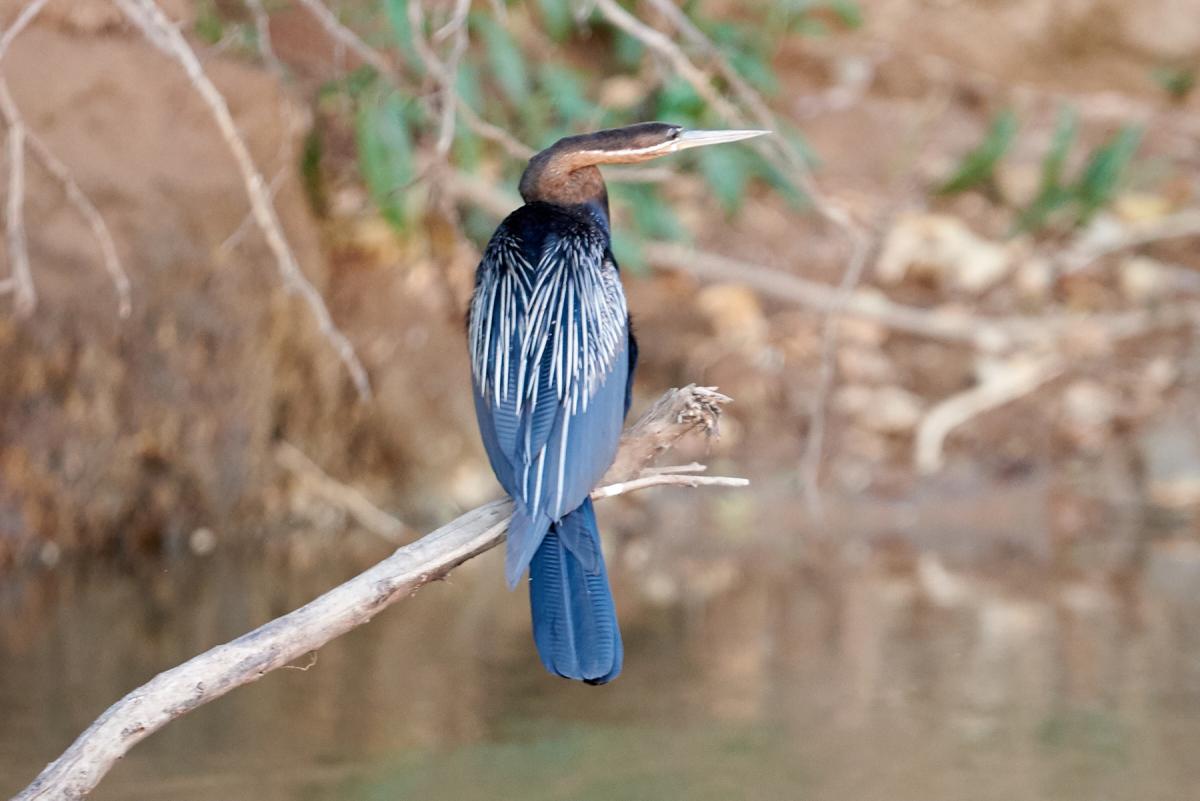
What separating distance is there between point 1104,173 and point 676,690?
11.6 ft

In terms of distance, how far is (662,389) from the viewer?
589cm

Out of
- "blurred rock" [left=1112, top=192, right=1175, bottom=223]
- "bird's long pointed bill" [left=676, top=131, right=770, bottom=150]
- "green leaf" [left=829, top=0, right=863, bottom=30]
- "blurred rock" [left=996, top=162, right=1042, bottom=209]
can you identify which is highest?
"bird's long pointed bill" [left=676, top=131, right=770, bottom=150]

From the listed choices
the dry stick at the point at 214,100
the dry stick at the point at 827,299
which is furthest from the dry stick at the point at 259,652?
the dry stick at the point at 827,299

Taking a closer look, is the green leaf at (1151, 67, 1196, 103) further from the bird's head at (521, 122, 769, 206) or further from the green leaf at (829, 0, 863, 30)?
the bird's head at (521, 122, 769, 206)

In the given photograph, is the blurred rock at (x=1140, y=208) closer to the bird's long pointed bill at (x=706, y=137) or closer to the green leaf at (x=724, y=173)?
the green leaf at (x=724, y=173)

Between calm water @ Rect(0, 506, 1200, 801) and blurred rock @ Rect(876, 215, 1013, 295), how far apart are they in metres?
1.73

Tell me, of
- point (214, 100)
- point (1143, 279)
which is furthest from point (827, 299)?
point (214, 100)

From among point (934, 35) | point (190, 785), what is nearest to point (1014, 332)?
point (934, 35)

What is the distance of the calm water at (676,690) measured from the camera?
121 inches

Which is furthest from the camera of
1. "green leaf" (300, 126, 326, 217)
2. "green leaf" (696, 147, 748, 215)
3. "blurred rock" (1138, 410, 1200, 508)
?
"green leaf" (696, 147, 748, 215)

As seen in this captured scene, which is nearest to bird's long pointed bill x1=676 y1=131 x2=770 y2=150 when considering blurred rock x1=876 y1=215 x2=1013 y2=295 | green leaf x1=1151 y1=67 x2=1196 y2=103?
blurred rock x1=876 y1=215 x2=1013 y2=295

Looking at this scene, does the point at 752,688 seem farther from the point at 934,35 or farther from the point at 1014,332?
the point at 934,35

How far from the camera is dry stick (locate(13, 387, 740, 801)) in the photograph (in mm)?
1737

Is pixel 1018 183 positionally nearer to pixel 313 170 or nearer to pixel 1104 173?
pixel 1104 173
